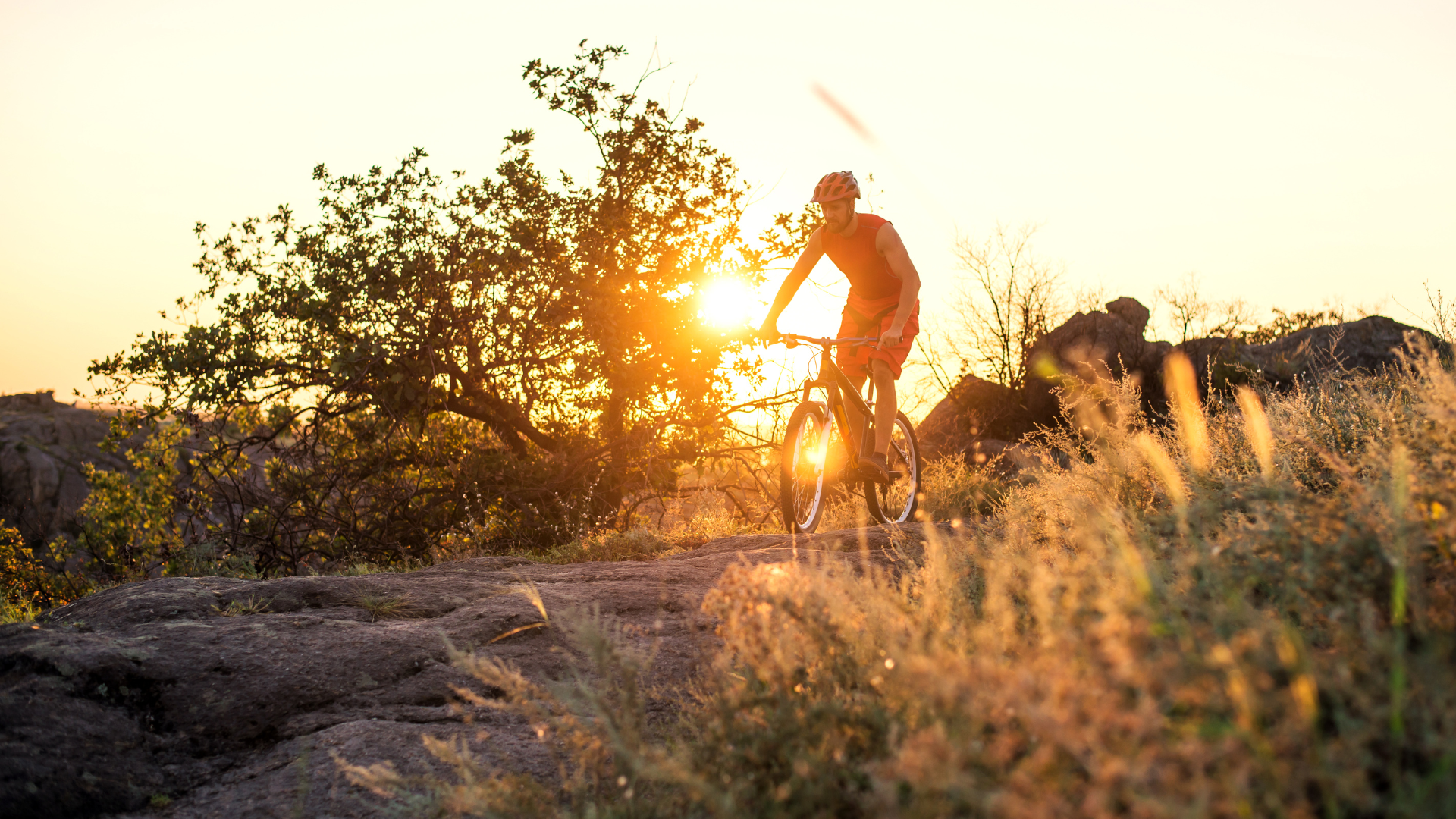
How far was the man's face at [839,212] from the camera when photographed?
5785 millimetres

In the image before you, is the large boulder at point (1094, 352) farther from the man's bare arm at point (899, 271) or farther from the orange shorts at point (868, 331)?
the man's bare arm at point (899, 271)

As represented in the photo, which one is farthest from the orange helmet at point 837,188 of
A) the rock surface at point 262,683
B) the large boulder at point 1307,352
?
the large boulder at point 1307,352

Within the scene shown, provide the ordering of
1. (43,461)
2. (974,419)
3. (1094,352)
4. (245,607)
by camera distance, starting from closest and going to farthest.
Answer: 1. (245,607)
2. (1094,352)
3. (974,419)
4. (43,461)

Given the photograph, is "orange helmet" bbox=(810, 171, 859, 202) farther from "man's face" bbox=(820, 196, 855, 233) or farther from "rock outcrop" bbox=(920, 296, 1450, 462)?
"rock outcrop" bbox=(920, 296, 1450, 462)

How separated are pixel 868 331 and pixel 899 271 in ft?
2.02

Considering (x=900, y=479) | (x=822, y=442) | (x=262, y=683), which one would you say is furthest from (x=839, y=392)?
(x=262, y=683)

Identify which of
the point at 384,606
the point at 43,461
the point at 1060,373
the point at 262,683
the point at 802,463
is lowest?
the point at 262,683

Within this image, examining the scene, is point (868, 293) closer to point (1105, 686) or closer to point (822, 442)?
point (822, 442)

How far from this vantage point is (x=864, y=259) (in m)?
6.05

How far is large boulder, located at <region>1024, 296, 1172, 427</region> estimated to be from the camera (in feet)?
64.1

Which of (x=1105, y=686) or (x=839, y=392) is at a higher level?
(x=839, y=392)

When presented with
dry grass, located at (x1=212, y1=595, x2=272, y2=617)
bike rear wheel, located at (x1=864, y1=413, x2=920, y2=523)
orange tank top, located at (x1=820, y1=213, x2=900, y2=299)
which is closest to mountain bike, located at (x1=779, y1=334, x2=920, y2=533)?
bike rear wheel, located at (x1=864, y1=413, x2=920, y2=523)

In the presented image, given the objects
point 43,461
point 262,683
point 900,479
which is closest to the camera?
point 262,683

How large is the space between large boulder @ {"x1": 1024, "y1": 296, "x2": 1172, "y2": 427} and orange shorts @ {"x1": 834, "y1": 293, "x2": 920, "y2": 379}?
47.0ft
